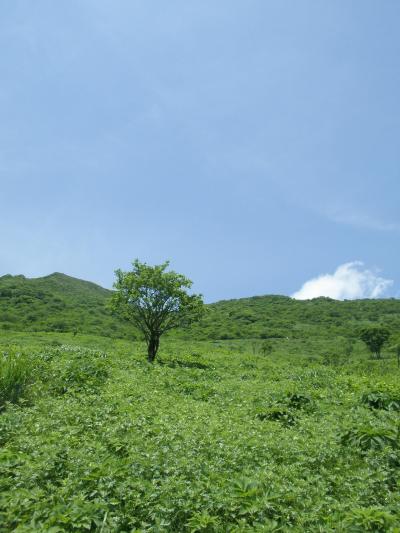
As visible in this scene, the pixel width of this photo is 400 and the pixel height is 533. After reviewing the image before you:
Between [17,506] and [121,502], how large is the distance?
4.39 ft

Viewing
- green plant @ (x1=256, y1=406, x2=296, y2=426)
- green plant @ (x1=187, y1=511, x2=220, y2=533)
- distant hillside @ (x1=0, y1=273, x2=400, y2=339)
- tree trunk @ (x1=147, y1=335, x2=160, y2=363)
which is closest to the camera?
green plant @ (x1=187, y1=511, x2=220, y2=533)

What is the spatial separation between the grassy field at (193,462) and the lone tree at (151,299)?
14156mm

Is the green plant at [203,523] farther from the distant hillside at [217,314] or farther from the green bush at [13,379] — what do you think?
the distant hillside at [217,314]

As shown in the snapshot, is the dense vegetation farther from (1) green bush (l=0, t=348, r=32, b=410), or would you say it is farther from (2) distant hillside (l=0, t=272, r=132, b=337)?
(2) distant hillside (l=0, t=272, r=132, b=337)

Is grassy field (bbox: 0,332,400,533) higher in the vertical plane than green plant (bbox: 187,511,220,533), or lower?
higher

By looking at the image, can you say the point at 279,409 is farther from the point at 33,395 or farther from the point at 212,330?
the point at 212,330

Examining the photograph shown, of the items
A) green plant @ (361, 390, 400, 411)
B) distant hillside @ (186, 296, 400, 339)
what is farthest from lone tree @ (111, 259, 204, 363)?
distant hillside @ (186, 296, 400, 339)

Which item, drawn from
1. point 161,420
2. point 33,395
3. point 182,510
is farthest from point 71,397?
point 182,510

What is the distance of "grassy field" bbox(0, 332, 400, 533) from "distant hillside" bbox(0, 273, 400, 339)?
39.5 m

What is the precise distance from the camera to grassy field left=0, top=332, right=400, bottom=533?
5641 mm

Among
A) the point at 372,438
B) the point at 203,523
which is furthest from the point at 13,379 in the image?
the point at 372,438

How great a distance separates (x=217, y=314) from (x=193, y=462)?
108m

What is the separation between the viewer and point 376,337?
215 ft

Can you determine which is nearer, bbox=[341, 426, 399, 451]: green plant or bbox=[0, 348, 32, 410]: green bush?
bbox=[341, 426, 399, 451]: green plant
